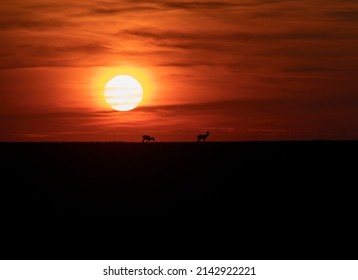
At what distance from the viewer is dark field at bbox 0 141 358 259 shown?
19625 millimetres

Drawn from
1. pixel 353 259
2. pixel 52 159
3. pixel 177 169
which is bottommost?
pixel 353 259

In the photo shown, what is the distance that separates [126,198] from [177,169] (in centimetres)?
932

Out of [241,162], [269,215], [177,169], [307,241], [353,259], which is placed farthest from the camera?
[241,162]

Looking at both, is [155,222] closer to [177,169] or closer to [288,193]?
[288,193]

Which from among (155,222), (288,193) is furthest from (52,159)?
(155,222)

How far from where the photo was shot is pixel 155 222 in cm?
2259

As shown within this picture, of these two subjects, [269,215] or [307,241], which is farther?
[269,215]

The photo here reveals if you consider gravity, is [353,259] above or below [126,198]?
below

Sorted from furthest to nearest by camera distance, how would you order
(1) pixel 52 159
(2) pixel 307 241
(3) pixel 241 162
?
(1) pixel 52 159, (3) pixel 241 162, (2) pixel 307 241

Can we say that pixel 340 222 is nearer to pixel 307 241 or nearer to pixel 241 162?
pixel 307 241

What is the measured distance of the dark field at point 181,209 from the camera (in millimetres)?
19625

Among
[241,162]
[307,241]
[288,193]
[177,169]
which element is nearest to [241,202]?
[288,193]

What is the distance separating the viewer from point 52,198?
2692 cm

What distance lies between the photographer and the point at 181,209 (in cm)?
2458
